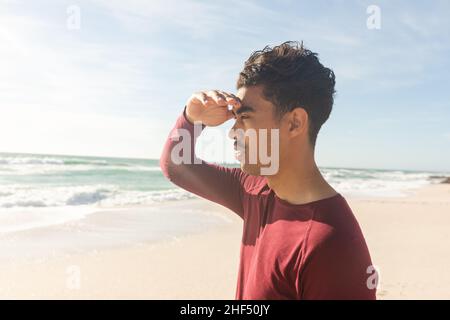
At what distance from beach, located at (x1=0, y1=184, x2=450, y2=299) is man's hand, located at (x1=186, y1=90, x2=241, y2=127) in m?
4.47

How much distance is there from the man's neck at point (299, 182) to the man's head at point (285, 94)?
0.22ft

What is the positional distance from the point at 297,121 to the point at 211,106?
44 cm

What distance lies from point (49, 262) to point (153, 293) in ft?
8.15

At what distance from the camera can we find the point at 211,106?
81.2 inches

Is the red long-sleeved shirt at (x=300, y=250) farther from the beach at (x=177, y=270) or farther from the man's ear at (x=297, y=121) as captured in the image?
the beach at (x=177, y=270)

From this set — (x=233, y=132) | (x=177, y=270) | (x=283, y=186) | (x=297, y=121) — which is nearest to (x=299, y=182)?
(x=283, y=186)

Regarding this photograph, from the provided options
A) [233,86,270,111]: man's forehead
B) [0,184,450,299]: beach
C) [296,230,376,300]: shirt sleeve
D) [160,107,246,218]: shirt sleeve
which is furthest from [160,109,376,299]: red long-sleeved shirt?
[0,184,450,299]: beach

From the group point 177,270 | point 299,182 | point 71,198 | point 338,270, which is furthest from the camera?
point 71,198

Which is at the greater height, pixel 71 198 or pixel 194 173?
pixel 194 173

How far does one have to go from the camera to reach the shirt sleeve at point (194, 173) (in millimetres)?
2248

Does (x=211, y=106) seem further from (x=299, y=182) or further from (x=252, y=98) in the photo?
(x=299, y=182)

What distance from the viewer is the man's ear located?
1905 mm

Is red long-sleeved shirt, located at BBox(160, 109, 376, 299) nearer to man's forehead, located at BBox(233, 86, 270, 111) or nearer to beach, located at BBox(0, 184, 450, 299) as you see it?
man's forehead, located at BBox(233, 86, 270, 111)

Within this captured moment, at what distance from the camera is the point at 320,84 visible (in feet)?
6.30
